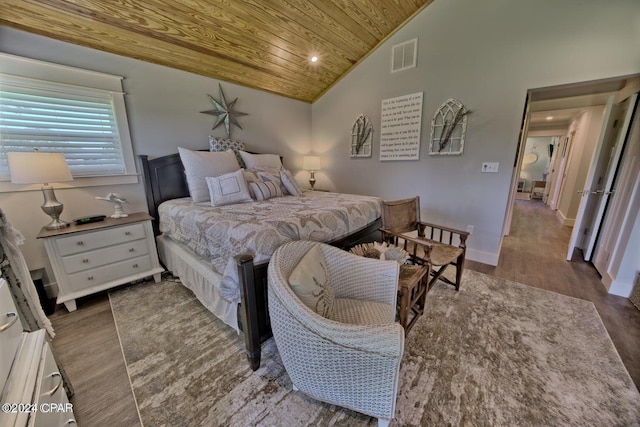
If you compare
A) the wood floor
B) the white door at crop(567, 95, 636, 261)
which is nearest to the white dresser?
the wood floor

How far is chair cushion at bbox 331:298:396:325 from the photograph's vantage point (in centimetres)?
128

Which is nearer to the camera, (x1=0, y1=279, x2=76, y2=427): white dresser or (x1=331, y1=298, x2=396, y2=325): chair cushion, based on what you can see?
(x1=0, y1=279, x2=76, y2=427): white dresser

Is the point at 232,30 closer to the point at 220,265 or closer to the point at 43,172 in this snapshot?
the point at 43,172

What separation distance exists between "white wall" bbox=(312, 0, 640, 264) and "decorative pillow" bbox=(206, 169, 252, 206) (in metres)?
2.07

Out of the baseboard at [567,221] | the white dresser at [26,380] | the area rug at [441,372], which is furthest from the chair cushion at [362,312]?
the baseboard at [567,221]

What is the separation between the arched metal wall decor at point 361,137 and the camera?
11.7 feet

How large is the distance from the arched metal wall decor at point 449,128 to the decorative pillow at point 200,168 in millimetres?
2548

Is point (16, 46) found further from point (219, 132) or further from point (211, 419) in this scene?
point (211, 419)

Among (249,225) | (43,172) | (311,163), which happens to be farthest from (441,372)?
(311,163)

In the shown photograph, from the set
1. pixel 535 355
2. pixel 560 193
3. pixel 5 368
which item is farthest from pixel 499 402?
pixel 560 193

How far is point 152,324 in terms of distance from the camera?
185 cm

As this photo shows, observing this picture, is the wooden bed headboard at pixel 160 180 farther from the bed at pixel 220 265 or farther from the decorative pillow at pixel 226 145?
the decorative pillow at pixel 226 145

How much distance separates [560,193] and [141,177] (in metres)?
7.95

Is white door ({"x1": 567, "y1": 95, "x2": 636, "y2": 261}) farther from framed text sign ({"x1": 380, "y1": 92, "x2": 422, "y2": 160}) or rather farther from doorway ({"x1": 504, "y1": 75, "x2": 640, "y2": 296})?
framed text sign ({"x1": 380, "y1": 92, "x2": 422, "y2": 160})
